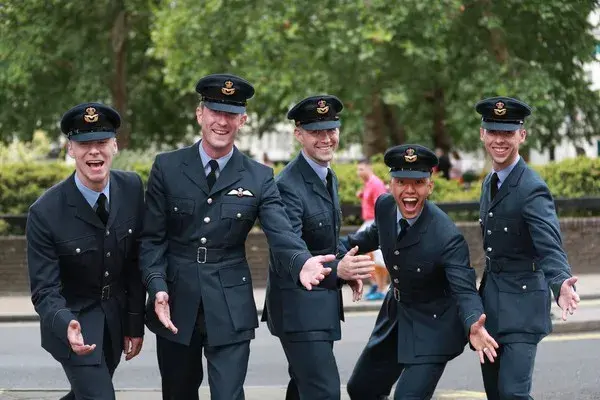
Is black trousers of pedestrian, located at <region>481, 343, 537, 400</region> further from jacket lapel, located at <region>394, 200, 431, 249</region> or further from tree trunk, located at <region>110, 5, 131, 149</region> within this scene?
tree trunk, located at <region>110, 5, 131, 149</region>

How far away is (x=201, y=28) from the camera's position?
95.1 ft

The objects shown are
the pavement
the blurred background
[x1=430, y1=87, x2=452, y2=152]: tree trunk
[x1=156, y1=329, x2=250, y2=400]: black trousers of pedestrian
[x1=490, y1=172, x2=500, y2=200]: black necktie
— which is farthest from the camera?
[x1=430, y1=87, x2=452, y2=152]: tree trunk

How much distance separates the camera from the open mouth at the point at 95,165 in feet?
20.6

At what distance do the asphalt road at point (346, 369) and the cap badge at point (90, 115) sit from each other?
9.90ft

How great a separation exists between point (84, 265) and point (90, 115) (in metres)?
0.78

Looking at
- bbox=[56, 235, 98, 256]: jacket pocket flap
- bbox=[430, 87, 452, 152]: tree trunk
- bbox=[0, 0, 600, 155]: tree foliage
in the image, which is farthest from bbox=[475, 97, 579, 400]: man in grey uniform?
bbox=[430, 87, 452, 152]: tree trunk

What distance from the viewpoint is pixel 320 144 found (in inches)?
285

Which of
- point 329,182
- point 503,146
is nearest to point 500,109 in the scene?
point 503,146

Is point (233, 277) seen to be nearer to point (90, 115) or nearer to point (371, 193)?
point (90, 115)

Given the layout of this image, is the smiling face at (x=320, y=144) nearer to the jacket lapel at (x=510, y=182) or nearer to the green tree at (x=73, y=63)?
the jacket lapel at (x=510, y=182)

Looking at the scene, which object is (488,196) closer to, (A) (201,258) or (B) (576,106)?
(A) (201,258)

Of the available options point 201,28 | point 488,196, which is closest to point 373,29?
point 201,28

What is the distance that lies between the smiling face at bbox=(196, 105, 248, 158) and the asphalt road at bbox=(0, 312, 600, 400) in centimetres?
278

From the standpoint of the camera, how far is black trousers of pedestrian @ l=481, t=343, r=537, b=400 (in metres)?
6.61
